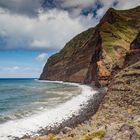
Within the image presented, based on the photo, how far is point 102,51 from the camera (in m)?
111

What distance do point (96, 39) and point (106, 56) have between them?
30115mm

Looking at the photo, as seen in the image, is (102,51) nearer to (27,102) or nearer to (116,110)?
(27,102)

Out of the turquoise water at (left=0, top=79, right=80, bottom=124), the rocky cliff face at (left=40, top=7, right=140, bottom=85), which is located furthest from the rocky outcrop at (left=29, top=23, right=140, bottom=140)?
the rocky cliff face at (left=40, top=7, right=140, bottom=85)

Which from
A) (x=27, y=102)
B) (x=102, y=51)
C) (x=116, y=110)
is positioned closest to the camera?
(x=116, y=110)

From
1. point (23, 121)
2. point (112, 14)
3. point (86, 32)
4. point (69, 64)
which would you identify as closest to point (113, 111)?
point (23, 121)

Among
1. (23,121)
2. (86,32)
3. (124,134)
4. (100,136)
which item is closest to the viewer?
(124,134)

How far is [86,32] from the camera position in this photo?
19675cm

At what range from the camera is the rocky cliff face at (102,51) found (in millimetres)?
104056

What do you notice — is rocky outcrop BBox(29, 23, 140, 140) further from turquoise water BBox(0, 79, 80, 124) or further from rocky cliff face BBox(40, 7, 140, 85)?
rocky cliff face BBox(40, 7, 140, 85)

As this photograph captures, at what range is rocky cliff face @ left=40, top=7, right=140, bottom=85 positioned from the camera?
104 metres

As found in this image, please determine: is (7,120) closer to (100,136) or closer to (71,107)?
(71,107)

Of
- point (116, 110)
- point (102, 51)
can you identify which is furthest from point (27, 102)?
point (102, 51)

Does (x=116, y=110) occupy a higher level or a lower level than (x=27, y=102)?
higher

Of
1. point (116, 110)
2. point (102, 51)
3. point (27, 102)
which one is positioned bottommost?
point (27, 102)
